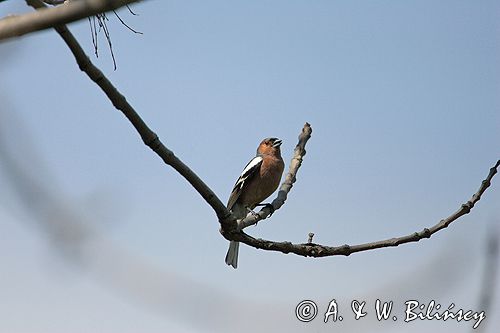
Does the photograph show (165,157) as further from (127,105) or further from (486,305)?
(486,305)

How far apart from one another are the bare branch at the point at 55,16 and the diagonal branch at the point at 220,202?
0.64 metres

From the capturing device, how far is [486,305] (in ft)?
6.81

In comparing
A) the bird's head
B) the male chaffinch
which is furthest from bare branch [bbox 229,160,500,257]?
the bird's head

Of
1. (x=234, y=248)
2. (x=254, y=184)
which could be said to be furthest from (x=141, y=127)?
(x=254, y=184)

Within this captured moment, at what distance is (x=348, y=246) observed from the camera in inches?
172

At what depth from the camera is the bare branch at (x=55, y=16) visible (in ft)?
5.76

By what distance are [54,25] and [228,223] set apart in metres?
2.55

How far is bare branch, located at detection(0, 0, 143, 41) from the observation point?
1.76m

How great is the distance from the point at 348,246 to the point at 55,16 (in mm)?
2902

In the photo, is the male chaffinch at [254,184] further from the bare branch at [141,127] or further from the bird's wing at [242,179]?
the bare branch at [141,127]

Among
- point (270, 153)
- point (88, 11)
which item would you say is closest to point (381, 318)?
point (88, 11)

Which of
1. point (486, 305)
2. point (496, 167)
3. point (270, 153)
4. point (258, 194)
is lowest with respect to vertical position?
point (486, 305)

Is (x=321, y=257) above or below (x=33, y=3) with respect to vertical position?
above

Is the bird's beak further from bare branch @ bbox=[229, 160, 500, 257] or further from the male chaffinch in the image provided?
bare branch @ bbox=[229, 160, 500, 257]
